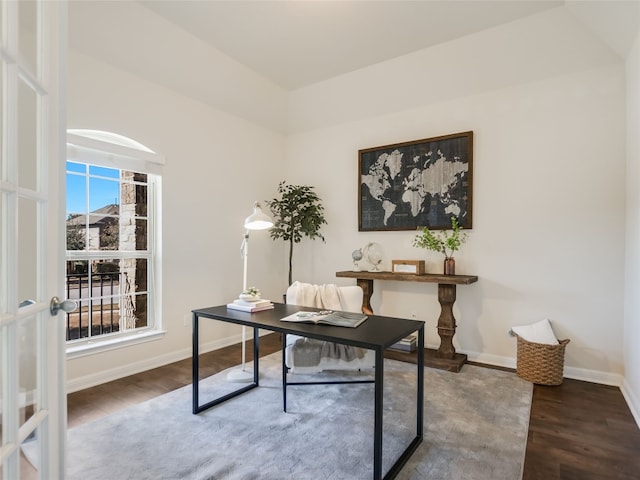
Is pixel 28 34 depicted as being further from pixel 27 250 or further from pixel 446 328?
pixel 446 328

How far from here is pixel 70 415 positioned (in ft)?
8.00

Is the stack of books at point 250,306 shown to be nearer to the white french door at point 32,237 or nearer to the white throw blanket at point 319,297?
the white throw blanket at point 319,297

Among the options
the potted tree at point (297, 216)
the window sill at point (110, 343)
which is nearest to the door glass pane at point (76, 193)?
the window sill at point (110, 343)

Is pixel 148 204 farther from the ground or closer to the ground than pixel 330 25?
closer to the ground

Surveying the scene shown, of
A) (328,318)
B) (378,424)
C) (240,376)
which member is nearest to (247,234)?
(328,318)

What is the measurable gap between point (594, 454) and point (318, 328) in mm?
1686

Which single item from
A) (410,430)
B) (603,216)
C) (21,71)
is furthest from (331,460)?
(603,216)

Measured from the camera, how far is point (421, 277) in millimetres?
3520

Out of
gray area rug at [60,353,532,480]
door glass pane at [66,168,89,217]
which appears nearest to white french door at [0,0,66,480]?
gray area rug at [60,353,532,480]

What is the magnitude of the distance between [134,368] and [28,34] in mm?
2929

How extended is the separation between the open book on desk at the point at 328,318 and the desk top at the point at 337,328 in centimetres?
3

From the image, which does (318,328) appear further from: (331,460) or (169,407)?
(169,407)

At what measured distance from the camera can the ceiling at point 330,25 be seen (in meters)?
2.83

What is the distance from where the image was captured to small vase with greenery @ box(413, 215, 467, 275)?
3.62m
